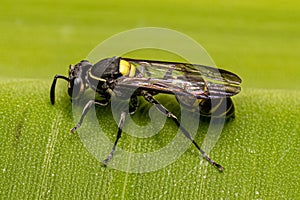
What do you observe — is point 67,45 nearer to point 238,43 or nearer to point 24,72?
point 24,72

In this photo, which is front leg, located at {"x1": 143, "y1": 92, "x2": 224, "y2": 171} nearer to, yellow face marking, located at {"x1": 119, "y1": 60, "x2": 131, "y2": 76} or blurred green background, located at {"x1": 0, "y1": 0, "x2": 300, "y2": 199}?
blurred green background, located at {"x1": 0, "y1": 0, "x2": 300, "y2": 199}

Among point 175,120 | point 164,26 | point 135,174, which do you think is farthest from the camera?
point 164,26

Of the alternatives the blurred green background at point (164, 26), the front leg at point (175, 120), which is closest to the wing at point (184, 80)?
the front leg at point (175, 120)

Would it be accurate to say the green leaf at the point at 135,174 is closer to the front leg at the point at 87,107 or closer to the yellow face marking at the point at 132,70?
the front leg at the point at 87,107

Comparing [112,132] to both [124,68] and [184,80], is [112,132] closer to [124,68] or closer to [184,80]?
[124,68]

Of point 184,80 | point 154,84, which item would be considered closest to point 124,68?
point 154,84

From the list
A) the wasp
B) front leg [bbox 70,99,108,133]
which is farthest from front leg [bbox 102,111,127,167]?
front leg [bbox 70,99,108,133]
